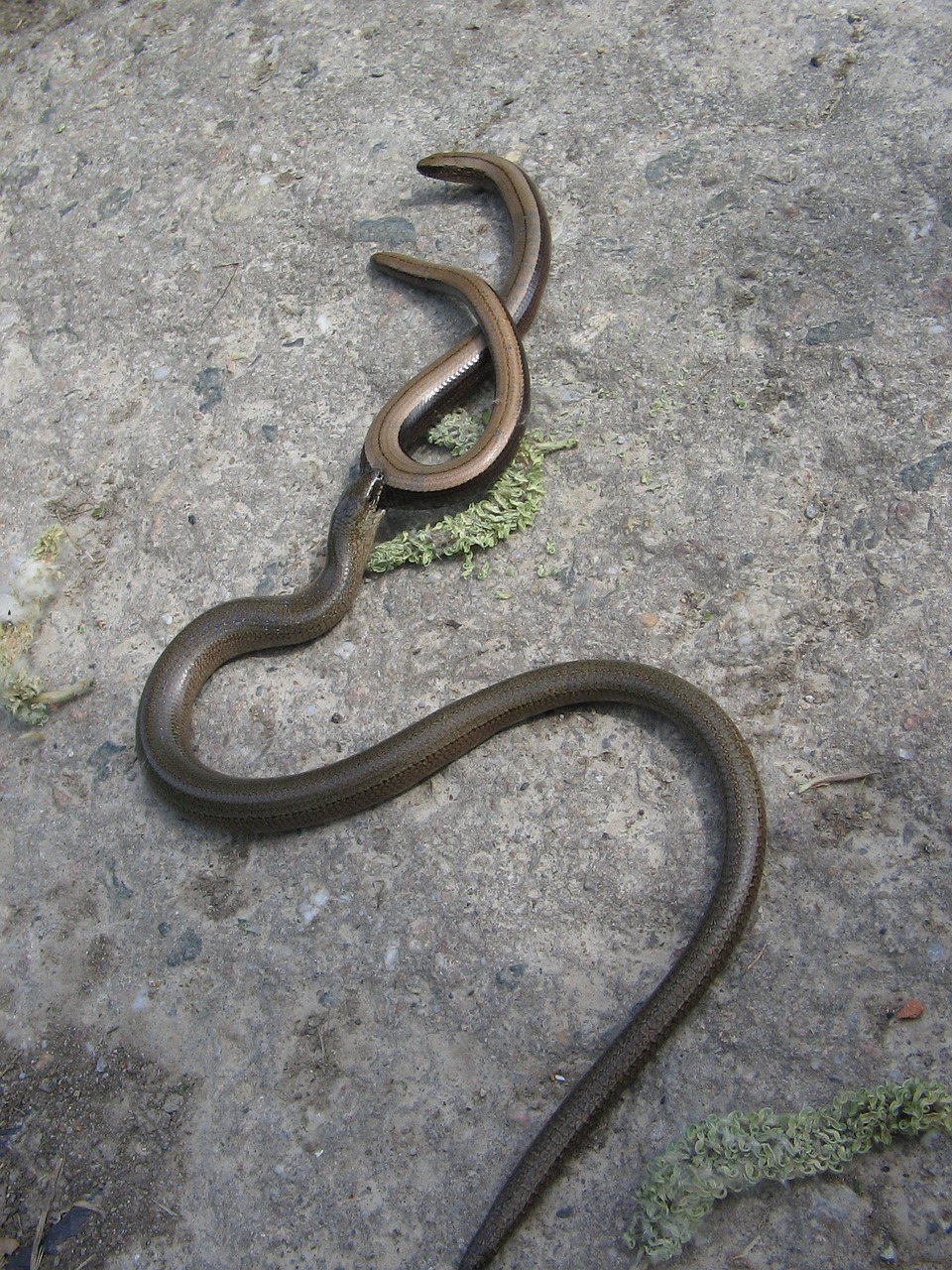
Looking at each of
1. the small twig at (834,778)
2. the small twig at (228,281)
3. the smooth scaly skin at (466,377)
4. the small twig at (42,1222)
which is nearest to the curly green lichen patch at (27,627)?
the small twig at (228,281)

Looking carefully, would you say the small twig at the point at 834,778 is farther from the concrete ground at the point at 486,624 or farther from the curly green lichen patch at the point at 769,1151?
the curly green lichen patch at the point at 769,1151

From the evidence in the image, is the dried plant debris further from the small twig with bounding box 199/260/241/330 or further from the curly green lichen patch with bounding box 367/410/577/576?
the small twig with bounding box 199/260/241/330

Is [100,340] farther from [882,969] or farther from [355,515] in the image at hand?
[882,969]

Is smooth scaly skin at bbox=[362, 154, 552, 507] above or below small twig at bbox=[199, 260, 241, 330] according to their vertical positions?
below

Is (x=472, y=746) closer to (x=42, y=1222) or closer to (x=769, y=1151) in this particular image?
(x=769, y=1151)

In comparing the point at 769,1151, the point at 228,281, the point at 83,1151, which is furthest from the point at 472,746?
the point at 228,281

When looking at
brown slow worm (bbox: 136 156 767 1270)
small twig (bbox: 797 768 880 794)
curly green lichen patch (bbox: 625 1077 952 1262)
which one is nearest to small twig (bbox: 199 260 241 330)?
brown slow worm (bbox: 136 156 767 1270)
